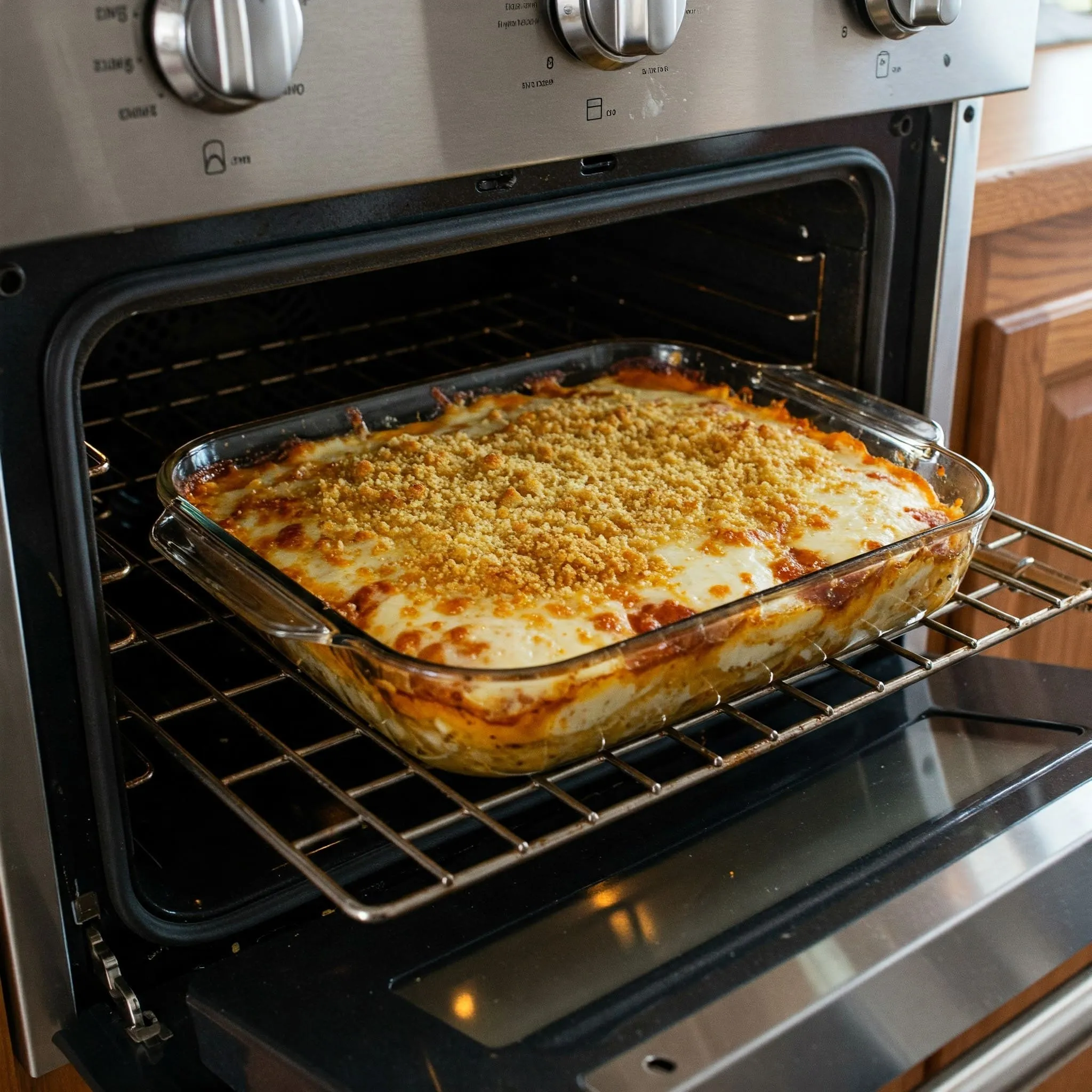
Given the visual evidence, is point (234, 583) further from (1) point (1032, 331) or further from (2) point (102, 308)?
(1) point (1032, 331)

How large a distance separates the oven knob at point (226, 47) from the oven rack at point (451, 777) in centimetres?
29

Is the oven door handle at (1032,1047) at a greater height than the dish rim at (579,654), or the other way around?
the dish rim at (579,654)

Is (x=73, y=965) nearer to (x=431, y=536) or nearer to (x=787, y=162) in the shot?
(x=431, y=536)

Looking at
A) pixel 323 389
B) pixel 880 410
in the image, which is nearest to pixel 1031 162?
pixel 880 410

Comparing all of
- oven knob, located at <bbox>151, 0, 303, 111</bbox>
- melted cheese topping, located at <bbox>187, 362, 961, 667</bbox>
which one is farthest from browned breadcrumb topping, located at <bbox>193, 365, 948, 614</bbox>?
oven knob, located at <bbox>151, 0, 303, 111</bbox>

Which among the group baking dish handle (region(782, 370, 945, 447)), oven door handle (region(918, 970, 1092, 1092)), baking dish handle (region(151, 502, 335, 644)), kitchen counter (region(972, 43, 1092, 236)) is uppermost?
kitchen counter (region(972, 43, 1092, 236))

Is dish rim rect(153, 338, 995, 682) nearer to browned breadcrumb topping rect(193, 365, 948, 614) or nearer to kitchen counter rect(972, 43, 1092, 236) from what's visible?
browned breadcrumb topping rect(193, 365, 948, 614)

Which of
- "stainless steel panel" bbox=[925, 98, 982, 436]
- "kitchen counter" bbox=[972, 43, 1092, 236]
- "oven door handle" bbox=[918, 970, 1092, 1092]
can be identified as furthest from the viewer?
"kitchen counter" bbox=[972, 43, 1092, 236]

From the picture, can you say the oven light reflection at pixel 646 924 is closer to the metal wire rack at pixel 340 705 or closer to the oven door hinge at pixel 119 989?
the metal wire rack at pixel 340 705

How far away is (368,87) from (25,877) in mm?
457

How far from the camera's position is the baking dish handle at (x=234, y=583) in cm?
73

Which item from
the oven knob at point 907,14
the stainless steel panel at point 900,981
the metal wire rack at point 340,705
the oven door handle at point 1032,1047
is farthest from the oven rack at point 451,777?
the oven knob at point 907,14

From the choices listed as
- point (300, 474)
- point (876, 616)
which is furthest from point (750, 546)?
point (300, 474)

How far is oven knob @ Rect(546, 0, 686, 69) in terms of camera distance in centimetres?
71
